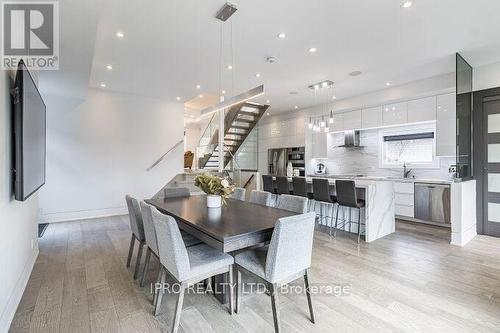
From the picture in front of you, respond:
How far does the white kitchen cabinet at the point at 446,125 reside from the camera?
475 cm

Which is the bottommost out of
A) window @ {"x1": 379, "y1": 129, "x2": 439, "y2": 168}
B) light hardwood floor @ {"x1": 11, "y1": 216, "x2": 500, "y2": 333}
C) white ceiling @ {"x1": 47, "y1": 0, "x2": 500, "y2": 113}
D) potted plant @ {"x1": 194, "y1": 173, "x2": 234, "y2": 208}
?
light hardwood floor @ {"x1": 11, "y1": 216, "x2": 500, "y2": 333}

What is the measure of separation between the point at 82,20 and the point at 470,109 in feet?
19.6

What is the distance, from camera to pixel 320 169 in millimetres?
7336

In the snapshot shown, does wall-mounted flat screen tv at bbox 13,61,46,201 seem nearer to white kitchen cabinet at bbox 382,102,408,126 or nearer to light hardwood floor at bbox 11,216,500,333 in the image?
light hardwood floor at bbox 11,216,500,333

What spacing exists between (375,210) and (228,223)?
2.94 meters

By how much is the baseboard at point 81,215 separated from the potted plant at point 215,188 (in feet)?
13.2

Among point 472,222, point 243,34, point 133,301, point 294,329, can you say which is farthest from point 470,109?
point 133,301

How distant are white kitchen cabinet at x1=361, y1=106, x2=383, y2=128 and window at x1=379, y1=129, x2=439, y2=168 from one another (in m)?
0.47

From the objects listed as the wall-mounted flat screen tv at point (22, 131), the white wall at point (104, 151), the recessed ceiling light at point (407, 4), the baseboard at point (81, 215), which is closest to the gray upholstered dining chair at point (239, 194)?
the wall-mounted flat screen tv at point (22, 131)

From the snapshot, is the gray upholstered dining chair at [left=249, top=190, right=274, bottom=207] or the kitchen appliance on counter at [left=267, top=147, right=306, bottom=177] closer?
the gray upholstered dining chair at [left=249, top=190, right=274, bottom=207]

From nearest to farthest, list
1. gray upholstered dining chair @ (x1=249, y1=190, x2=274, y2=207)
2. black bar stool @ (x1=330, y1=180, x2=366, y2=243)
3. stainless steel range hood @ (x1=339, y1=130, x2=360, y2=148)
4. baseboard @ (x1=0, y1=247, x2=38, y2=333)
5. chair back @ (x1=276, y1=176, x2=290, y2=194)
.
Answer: baseboard @ (x1=0, y1=247, x2=38, y2=333), gray upholstered dining chair @ (x1=249, y1=190, x2=274, y2=207), black bar stool @ (x1=330, y1=180, x2=366, y2=243), chair back @ (x1=276, y1=176, x2=290, y2=194), stainless steel range hood @ (x1=339, y1=130, x2=360, y2=148)

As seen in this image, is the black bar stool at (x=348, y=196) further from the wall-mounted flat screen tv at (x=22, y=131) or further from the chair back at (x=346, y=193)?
the wall-mounted flat screen tv at (x=22, y=131)

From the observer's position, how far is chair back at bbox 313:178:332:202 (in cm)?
422

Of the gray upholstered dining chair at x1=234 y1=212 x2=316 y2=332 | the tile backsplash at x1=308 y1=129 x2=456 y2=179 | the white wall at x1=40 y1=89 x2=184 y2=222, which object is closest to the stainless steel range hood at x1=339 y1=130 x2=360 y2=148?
the tile backsplash at x1=308 y1=129 x2=456 y2=179
